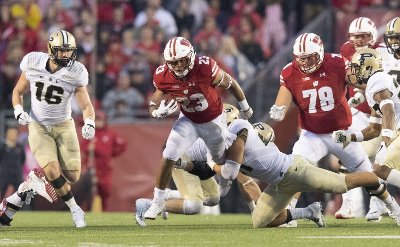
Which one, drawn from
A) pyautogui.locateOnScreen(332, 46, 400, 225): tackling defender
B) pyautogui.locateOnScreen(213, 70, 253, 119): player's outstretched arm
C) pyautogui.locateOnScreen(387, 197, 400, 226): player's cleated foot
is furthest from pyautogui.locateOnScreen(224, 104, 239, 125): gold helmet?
pyautogui.locateOnScreen(387, 197, 400, 226): player's cleated foot

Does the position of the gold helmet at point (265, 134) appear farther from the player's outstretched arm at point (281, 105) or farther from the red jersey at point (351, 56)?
the red jersey at point (351, 56)

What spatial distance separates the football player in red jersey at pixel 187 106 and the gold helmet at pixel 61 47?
0.92 m

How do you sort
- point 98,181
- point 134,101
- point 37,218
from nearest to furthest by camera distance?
point 37,218
point 98,181
point 134,101

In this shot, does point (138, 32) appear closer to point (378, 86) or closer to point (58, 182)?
point (58, 182)

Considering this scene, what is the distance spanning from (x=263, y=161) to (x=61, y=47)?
234cm

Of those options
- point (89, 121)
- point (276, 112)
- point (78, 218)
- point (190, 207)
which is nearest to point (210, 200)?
point (190, 207)

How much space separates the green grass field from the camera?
20.0 ft

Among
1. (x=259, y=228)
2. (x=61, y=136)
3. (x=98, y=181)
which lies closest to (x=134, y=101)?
(x=98, y=181)

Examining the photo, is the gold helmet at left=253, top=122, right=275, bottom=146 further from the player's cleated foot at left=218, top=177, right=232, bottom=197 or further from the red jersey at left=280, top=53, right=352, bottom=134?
the red jersey at left=280, top=53, right=352, bottom=134

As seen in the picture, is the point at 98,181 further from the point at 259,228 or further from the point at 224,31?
the point at 259,228

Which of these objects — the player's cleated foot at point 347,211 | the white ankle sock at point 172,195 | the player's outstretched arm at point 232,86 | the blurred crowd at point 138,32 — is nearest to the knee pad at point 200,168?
the white ankle sock at point 172,195

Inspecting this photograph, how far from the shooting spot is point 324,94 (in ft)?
27.9

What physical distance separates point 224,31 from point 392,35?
20.3 ft

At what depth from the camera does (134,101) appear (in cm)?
1312
